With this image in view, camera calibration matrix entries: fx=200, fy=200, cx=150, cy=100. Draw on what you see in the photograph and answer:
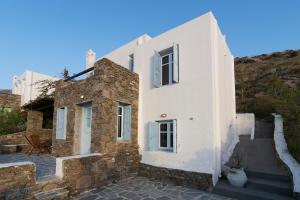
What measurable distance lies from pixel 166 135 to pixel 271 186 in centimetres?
408

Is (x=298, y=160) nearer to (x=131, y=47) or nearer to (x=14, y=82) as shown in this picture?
(x=131, y=47)

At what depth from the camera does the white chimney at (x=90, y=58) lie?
1447cm

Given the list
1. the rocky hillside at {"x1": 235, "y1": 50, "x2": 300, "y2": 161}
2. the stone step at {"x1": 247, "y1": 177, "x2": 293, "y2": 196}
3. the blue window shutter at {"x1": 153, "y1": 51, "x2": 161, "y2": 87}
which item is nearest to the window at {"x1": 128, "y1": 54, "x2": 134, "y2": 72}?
the blue window shutter at {"x1": 153, "y1": 51, "x2": 161, "y2": 87}

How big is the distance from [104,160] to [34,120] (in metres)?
9.74

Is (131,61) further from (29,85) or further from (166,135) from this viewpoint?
(29,85)

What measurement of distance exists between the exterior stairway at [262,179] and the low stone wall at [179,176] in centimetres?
41

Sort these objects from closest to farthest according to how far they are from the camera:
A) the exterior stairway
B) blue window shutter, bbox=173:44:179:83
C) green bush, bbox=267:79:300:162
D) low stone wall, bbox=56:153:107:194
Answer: the exterior stairway
low stone wall, bbox=56:153:107:194
green bush, bbox=267:79:300:162
blue window shutter, bbox=173:44:179:83

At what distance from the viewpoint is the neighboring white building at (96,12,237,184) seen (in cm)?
732

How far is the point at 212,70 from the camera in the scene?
Answer: 24.3 ft

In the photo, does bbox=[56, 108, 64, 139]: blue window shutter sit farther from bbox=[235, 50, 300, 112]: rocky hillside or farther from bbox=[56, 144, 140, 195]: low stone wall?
bbox=[235, 50, 300, 112]: rocky hillside

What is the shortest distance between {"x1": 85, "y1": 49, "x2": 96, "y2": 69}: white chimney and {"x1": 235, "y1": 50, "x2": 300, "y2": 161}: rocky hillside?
40.7ft

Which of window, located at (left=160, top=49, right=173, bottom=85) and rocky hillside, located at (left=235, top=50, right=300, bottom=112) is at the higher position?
rocky hillside, located at (left=235, top=50, right=300, bottom=112)

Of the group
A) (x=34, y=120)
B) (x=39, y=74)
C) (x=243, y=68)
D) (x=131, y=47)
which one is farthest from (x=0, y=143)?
(x=243, y=68)

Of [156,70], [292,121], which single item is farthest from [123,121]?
[292,121]
